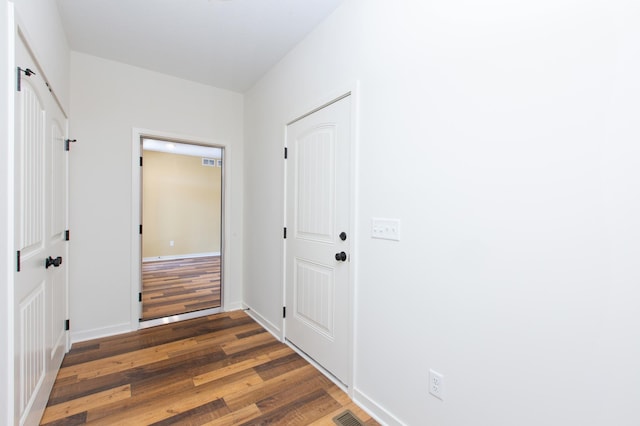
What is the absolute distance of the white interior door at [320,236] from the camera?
203cm

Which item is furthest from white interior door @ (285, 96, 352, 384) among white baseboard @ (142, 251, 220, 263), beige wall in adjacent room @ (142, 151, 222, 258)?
white baseboard @ (142, 251, 220, 263)

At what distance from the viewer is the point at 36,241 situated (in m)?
1.62

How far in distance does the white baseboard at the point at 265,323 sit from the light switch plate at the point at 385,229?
168 cm

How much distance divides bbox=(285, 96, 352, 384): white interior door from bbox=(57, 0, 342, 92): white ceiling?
2.45 feet

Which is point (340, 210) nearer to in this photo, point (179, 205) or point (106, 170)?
point (106, 170)

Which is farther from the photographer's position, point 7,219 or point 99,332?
point 99,332

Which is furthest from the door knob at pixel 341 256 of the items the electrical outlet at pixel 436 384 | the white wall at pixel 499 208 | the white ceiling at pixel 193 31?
the white ceiling at pixel 193 31

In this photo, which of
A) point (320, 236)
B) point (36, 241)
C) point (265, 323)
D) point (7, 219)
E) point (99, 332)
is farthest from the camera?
point (265, 323)

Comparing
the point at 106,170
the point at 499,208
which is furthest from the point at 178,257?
the point at 499,208

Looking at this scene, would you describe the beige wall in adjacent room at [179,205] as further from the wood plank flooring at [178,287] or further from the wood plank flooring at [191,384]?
the wood plank flooring at [191,384]

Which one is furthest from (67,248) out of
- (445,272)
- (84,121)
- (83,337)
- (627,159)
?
(627,159)

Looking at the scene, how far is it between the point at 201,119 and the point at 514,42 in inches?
127

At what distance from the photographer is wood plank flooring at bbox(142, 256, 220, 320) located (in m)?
→ 3.61

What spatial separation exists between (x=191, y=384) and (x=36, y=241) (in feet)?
4.58
